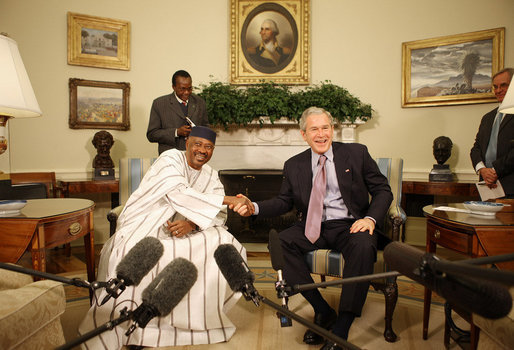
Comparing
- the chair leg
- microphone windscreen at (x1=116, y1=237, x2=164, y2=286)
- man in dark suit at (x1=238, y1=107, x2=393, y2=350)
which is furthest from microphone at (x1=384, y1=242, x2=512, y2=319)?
the chair leg

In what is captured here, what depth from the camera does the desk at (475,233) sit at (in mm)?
1813

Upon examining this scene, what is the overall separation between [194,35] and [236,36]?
65cm

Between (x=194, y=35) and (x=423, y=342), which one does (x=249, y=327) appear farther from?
(x=194, y=35)

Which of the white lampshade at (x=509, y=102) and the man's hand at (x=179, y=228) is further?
the man's hand at (x=179, y=228)

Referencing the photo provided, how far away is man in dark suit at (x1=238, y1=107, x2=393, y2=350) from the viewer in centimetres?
223

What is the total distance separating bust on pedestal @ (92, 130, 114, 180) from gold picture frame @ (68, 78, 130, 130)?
0.51 meters

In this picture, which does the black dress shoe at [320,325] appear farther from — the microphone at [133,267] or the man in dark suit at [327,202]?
the microphone at [133,267]

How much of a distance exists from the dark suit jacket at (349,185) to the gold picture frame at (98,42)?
11.7 ft

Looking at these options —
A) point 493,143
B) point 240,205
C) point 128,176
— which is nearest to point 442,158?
point 493,143

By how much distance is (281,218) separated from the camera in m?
4.46

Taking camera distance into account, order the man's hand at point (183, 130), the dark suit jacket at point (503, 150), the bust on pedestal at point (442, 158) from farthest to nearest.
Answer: the bust on pedestal at point (442, 158)
the man's hand at point (183, 130)
the dark suit jacket at point (503, 150)

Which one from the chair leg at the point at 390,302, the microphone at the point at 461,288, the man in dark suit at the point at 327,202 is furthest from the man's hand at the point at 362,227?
the microphone at the point at 461,288

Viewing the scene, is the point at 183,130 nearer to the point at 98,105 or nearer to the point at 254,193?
the point at 254,193

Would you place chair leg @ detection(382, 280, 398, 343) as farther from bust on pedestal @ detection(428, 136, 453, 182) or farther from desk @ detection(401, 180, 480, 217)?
bust on pedestal @ detection(428, 136, 453, 182)
